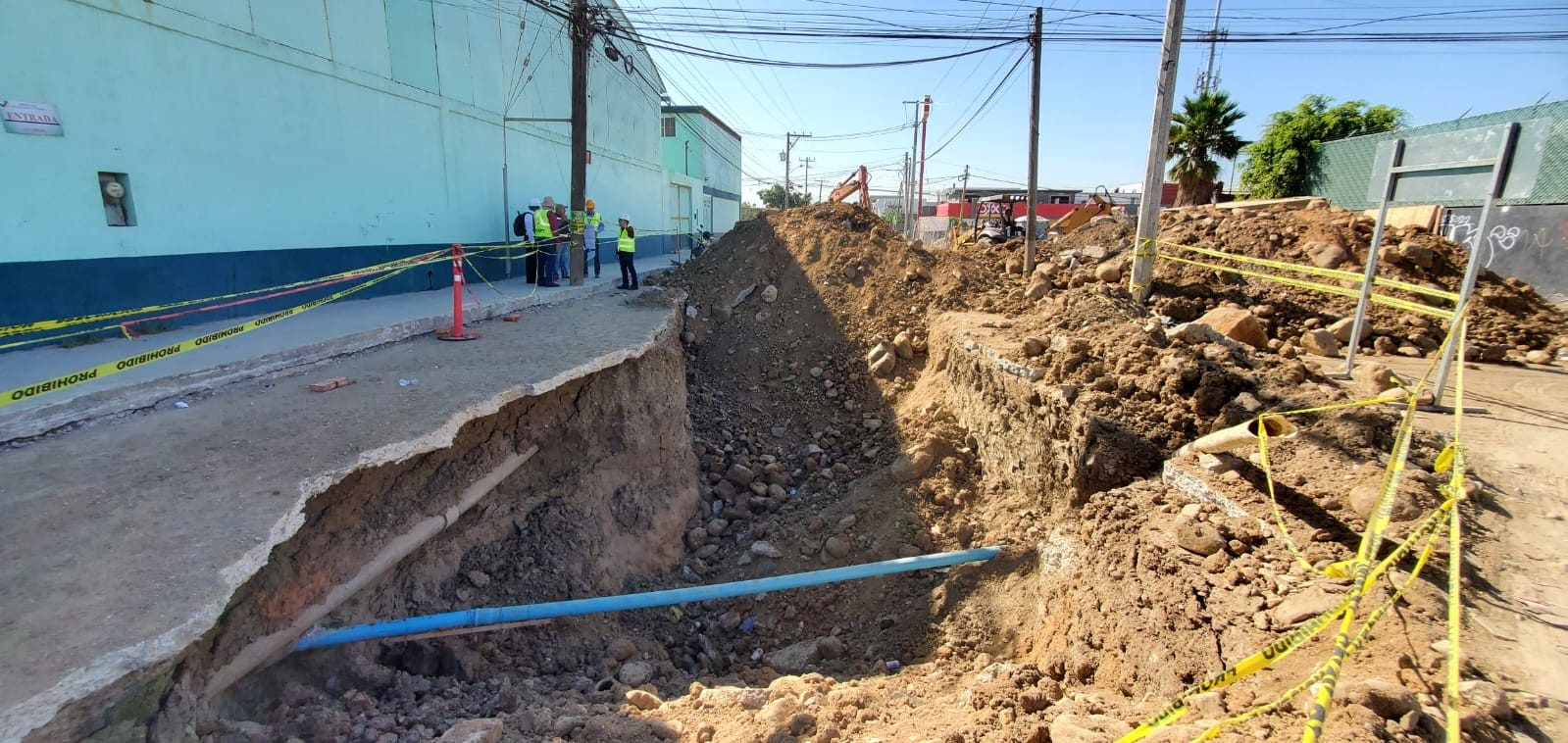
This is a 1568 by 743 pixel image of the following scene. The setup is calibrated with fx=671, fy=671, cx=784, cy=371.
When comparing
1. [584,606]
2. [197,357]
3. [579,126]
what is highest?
[579,126]

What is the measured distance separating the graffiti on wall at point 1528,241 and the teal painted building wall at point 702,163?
20.3 meters

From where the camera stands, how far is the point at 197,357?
536 cm

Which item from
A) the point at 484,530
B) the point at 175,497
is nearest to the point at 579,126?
the point at 484,530

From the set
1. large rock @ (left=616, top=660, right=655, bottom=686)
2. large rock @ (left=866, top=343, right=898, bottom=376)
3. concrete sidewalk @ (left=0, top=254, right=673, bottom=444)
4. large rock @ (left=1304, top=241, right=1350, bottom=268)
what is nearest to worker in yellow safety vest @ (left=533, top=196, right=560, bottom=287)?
concrete sidewalk @ (left=0, top=254, right=673, bottom=444)

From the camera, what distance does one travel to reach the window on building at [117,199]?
612cm

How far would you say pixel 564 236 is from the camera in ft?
37.0

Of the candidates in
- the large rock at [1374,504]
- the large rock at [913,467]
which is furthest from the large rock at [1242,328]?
the large rock at [1374,504]

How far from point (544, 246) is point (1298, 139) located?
19.3 metres

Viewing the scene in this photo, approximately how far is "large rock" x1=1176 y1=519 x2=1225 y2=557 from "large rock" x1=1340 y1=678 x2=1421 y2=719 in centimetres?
125

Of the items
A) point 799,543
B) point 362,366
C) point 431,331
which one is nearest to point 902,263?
point 799,543

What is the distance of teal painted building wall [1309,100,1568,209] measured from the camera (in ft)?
32.6

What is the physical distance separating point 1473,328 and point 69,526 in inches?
448

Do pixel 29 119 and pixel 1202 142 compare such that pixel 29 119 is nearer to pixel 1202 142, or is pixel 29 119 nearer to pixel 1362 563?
pixel 1362 563

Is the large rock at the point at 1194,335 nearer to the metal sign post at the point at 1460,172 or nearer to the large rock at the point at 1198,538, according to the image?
the metal sign post at the point at 1460,172
